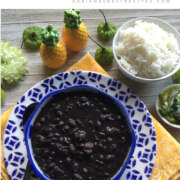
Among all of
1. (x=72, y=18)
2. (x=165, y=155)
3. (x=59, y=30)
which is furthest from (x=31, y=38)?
(x=165, y=155)

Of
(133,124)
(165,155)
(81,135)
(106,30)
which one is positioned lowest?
(165,155)

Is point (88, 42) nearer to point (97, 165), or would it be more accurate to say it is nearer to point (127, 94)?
point (127, 94)

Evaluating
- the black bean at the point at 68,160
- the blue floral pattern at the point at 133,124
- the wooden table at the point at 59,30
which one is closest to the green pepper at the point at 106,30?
the wooden table at the point at 59,30

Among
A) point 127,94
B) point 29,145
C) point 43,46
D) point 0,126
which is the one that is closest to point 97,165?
point 29,145

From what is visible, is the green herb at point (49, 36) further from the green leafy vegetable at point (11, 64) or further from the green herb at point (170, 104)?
the green herb at point (170, 104)

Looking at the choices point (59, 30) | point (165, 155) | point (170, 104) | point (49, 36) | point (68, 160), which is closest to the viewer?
point (68, 160)

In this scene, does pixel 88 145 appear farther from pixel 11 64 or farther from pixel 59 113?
pixel 11 64
